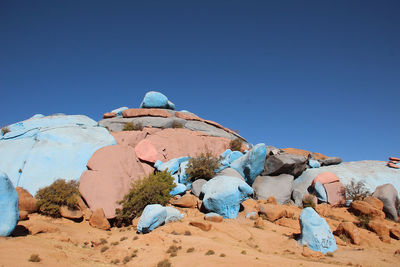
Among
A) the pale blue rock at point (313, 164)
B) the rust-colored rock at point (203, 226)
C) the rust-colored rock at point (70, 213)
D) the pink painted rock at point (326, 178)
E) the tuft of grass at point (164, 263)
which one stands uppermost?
the pale blue rock at point (313, 164)

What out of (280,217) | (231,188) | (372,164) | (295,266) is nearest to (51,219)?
(231,188)

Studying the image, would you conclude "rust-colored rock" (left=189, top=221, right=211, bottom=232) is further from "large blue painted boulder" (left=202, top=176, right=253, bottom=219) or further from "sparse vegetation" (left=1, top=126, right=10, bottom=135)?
"sparse vegetation" (left=1, top=126, right=10, bottom=135)

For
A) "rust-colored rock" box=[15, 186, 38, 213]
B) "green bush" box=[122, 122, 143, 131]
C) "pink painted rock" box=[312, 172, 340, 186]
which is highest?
"green bush" box=[122, 122, 143, 131]

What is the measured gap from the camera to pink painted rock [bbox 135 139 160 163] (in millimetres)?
15319

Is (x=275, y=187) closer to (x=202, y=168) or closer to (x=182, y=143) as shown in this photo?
(x=202, y=168)

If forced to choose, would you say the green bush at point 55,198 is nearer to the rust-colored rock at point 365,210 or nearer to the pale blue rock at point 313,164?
the rust-colored rock at point 365,210

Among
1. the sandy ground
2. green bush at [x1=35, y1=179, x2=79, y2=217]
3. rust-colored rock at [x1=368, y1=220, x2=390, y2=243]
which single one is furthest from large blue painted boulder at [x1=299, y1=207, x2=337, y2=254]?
green bush at [x1=35, y1=179, x2=79, y2=217]

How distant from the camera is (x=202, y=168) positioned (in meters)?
13.5

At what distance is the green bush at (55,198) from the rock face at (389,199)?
1617 cm

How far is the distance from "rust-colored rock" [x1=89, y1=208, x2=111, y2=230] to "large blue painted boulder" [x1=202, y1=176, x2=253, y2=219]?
14.2 ft

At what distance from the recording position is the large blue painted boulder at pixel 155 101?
24.8 metres

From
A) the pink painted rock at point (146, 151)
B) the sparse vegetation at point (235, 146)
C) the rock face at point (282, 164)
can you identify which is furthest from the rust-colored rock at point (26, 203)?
the sparse vegetation at point (235, 146)

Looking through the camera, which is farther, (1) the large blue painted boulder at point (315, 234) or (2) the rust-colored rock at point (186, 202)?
(2) the rust-colored rock at point (186, 202)

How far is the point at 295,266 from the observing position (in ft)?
19.7
